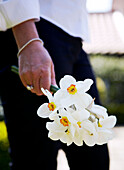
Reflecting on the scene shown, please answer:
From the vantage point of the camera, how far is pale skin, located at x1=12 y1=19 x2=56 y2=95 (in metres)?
1.21

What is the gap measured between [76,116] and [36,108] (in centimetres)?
60

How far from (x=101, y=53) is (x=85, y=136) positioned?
10.5m

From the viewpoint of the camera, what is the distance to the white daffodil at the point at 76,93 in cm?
92

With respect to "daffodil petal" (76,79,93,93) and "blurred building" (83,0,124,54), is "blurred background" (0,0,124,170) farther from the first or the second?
"daffodil petal" (76,79,93,93)

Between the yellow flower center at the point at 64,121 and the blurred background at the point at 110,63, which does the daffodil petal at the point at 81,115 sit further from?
the blurred background at the point at 110,63

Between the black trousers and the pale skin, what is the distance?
0.65 ft

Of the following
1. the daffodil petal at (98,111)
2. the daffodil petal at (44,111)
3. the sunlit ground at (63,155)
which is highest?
the daffodil petal at (44,111)

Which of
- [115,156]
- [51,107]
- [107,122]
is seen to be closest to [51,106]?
[51,107]

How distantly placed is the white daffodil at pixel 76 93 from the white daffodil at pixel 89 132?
59 mm

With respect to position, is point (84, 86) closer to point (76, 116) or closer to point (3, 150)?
point (76, 116)

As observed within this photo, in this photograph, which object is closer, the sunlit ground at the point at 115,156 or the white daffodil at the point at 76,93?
the white daffodil at the point at 76,93

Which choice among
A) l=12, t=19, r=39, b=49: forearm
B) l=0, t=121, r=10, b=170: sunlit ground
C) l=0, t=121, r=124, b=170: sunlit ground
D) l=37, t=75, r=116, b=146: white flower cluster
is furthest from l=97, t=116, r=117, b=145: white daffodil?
l=0, t=121, r=10, b=170: sunlit ground

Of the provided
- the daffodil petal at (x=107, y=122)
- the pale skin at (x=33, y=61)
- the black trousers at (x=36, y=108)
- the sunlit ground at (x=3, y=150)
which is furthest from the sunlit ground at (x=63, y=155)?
the daffodil petal at (x=107, y=122)

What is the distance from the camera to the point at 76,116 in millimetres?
916
